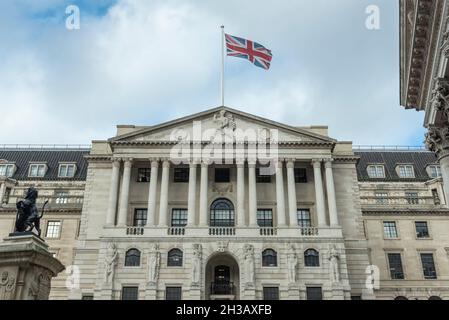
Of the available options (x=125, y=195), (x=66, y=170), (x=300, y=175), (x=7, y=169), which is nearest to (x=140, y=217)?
(x=125, y=195)

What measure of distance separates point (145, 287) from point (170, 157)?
13.7m

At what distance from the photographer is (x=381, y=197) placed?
6216cm

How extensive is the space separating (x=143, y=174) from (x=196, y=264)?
12.9 meters

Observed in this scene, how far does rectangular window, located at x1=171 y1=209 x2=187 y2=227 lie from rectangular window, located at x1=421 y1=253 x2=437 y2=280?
95.9 feet

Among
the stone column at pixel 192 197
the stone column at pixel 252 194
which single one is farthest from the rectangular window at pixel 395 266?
the stone column at pixel 192 197

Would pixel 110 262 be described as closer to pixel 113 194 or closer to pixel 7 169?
pixel 113 194

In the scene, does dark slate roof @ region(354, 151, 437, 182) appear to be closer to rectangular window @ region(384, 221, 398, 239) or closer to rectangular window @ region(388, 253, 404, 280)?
rectangular window @ region(384, 221, 398, 239)

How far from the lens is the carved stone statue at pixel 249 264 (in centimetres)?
4381

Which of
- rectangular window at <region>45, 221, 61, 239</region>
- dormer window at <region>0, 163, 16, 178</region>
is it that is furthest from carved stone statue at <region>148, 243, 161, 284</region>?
dormer window at <region>0, 163, 16, 178</region>

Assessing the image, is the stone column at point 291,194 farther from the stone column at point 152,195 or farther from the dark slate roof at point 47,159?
the dark slate roof at point 47,159

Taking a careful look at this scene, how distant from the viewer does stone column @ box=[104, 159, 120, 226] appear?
156 feet

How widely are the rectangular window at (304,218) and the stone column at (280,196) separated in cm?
283
